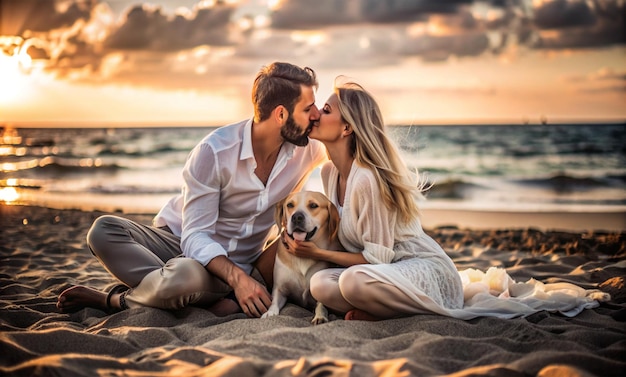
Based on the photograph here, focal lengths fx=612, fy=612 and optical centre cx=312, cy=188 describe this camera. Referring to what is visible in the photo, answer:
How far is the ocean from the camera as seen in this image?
1104cm

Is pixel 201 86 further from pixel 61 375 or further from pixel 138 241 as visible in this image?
pixel 61 375

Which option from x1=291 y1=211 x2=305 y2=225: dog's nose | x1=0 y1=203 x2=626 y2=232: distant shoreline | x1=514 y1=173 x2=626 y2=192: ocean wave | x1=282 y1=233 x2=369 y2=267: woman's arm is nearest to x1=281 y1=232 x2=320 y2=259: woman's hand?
x1=282 y1=233 x2=369 y2=267: woman's arm

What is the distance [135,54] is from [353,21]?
8.45 metres

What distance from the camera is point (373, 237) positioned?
370cm

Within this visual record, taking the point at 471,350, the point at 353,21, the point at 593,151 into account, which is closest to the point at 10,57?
the point at 471,350

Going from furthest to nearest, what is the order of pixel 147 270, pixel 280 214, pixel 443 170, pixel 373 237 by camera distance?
pixel 443 170
pixel 280 214
pixel 147 270
pixel 373 237

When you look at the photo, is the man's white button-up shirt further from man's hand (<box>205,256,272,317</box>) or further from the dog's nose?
the dog's nose

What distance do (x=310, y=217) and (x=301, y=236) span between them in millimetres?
132

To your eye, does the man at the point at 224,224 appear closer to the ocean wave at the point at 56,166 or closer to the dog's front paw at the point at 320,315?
the dog's front paw at the point at 320,315

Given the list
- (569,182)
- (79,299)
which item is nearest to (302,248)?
(79,299)

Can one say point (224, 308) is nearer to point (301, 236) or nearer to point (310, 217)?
point (301, 236)

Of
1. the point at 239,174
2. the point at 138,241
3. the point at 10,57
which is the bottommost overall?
the point at 138,241

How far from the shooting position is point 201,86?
796 inches

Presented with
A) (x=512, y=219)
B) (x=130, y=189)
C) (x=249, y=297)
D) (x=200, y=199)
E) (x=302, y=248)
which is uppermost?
(x=200, y=199)
